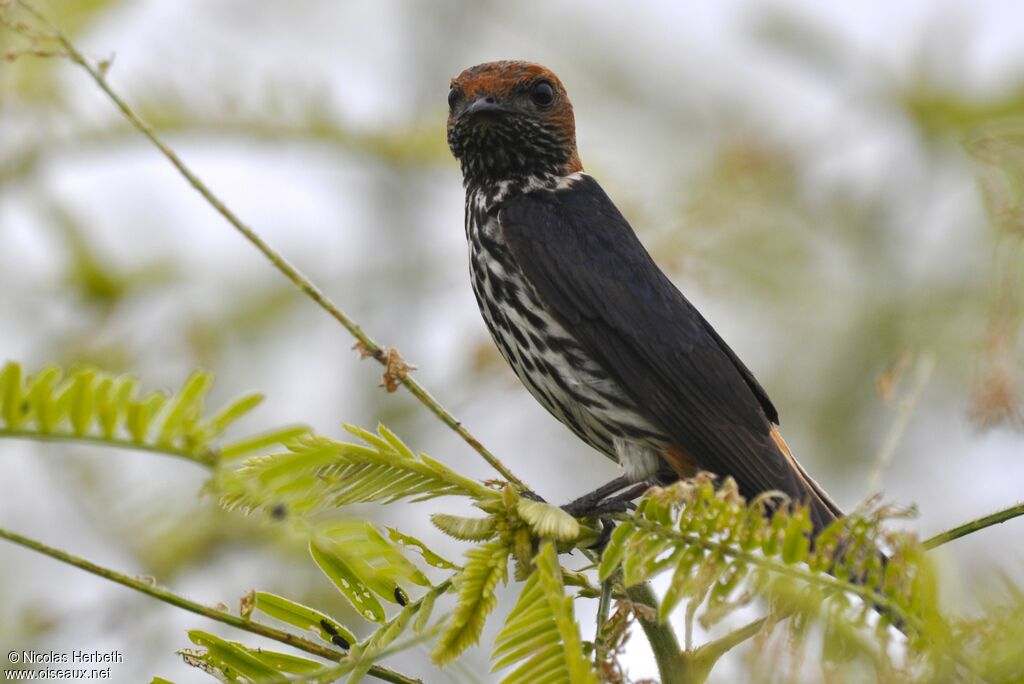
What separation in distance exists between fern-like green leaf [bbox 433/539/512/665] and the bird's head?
2367 millimetres

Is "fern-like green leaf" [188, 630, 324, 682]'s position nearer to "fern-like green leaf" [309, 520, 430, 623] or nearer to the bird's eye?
"fern-like green leaf" [309, 520, 430, 623]

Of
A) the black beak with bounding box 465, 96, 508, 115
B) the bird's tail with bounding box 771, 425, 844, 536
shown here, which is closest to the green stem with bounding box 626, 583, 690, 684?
the bird's tail with bounding box 771, 425, 844, 536

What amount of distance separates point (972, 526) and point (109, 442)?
3.74 feet

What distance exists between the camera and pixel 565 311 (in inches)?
144

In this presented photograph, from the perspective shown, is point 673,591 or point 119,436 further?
point 673,591

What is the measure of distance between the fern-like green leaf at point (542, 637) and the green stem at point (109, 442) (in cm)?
57

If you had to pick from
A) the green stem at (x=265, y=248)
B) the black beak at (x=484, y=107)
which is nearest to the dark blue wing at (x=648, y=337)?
the black beak at (x=484, y=107)

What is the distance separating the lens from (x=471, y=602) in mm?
1815

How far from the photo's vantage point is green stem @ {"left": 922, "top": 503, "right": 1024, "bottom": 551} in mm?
1727

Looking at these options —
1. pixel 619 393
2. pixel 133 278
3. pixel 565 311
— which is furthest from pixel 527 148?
pixel 133 278

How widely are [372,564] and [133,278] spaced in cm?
284

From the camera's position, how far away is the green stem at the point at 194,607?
58.0 inches

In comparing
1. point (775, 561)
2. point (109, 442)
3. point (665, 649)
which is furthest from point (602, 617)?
point (109, 442)

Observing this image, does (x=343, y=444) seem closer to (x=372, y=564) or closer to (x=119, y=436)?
(x=372, y=564)
